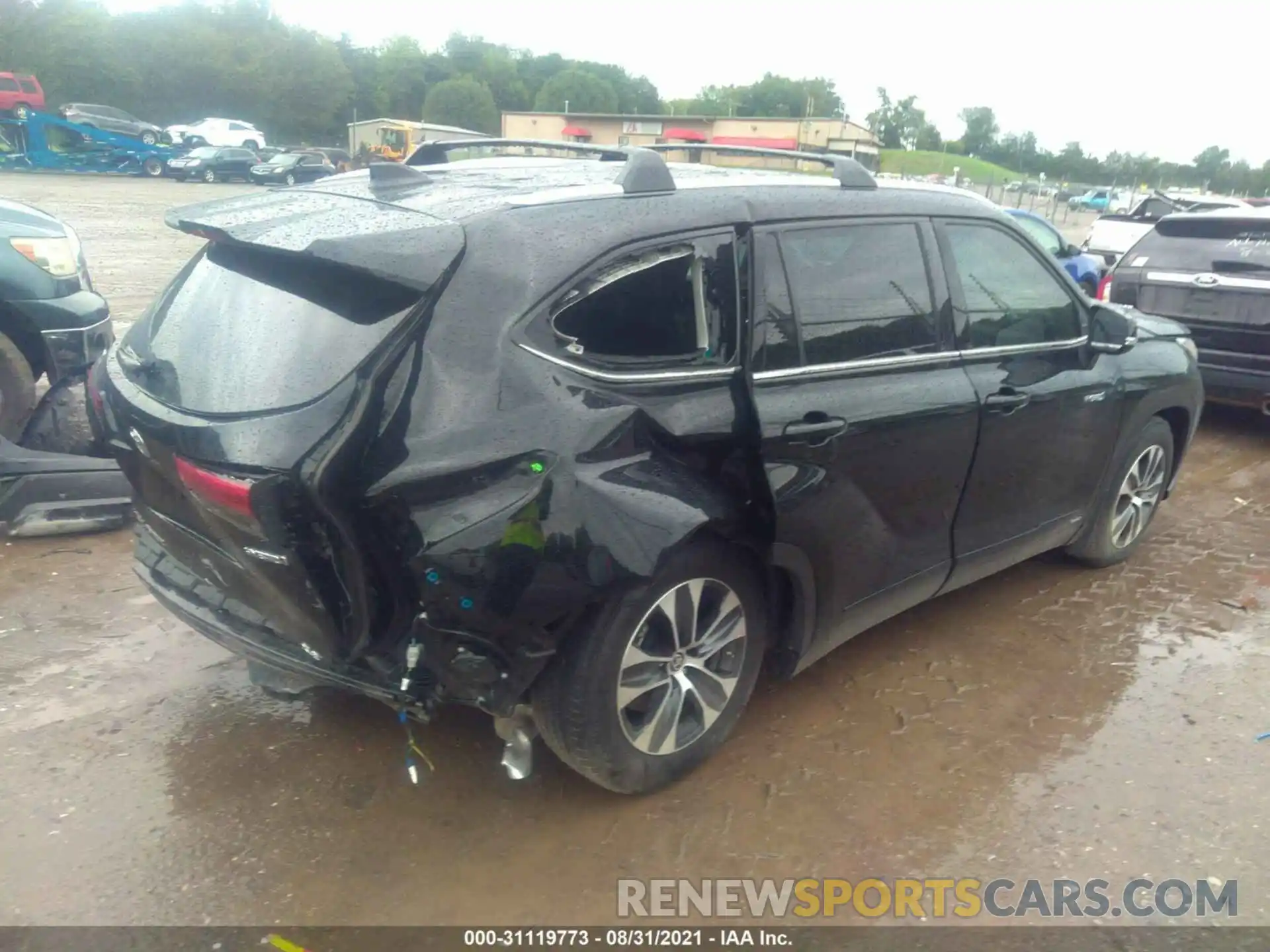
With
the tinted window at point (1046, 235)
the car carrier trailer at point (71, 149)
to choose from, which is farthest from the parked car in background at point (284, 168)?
the tinted window at point (1046, 235)

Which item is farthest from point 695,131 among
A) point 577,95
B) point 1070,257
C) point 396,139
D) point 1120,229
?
point 577,95

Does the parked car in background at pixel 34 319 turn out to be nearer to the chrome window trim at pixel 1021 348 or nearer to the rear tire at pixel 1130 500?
the chrome window trim at pixel 1021 348

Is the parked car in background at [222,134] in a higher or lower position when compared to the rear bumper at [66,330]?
lower

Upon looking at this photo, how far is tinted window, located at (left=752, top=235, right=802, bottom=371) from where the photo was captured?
3.07 m

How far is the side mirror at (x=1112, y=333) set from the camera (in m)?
4.23

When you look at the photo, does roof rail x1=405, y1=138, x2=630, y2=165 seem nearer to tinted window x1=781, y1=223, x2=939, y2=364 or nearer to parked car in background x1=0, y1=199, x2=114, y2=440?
tinted window x1=781, y1=223, x2=939, y2=364

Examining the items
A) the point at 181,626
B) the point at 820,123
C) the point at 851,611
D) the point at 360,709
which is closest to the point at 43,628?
the point at 181,626

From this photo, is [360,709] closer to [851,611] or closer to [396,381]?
[396,381]

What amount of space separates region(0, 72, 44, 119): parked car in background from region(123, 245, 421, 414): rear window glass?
44885 mm

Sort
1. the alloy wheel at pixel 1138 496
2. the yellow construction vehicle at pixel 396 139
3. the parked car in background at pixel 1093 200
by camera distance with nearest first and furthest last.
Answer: the alloy wheel at pixel 1138 496, the parked car in background at pixel 1093 200, the yellow construction vehicle at pixel 396 139

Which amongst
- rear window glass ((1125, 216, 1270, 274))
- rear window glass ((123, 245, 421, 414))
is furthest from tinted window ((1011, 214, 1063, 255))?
rear window glass ((123, 245, 421, 414))

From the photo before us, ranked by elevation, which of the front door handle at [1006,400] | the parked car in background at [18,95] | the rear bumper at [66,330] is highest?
the front door handle at [1006,400]

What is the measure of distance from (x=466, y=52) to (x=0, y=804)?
107 m

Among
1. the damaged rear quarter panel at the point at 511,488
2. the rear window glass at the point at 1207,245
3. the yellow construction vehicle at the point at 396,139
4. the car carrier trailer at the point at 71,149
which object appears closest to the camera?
the damaged rear quarter panel at the point at 511,488
